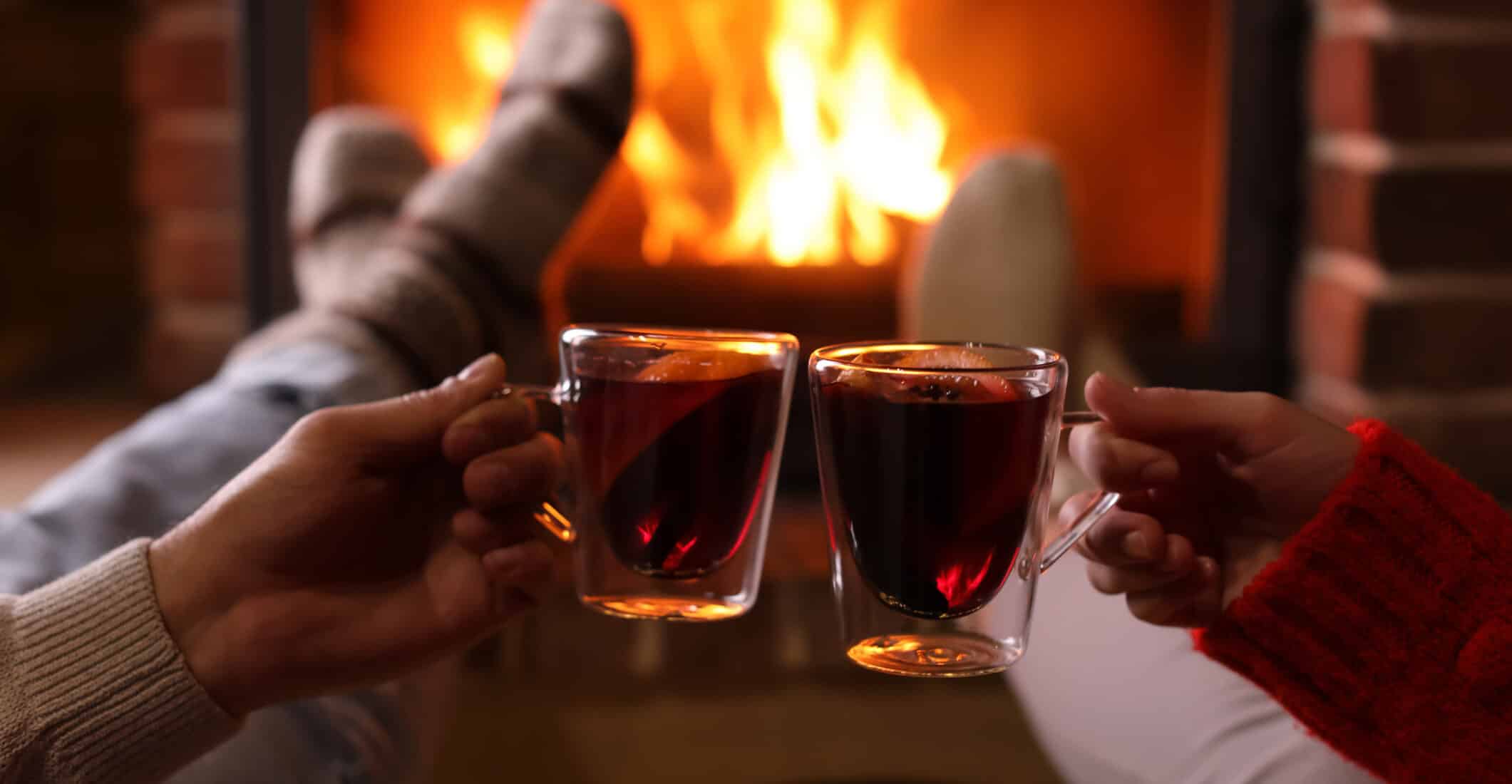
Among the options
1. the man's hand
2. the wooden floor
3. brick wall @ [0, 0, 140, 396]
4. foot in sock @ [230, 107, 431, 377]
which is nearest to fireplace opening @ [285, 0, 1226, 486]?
foot in sock @ [230, 107, 431, 377]

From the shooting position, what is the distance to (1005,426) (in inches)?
20.6

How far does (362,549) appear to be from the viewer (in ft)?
2.03

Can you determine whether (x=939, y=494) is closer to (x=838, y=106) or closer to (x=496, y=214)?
(x=496, y=214)

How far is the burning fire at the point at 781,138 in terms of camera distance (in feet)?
5.49

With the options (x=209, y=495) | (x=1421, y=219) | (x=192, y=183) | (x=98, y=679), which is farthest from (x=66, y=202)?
(x=1421, y=219)

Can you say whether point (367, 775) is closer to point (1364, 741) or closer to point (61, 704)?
point (61, 704)

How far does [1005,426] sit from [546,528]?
9.0 inches

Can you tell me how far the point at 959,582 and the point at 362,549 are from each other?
28 centimetres

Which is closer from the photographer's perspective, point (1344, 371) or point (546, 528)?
point (546, 528)

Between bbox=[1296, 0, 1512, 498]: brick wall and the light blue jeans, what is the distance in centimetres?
113

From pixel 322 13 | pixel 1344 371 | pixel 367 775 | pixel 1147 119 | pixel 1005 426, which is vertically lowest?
pixel 367 775

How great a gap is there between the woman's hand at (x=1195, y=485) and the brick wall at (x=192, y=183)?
1.44m

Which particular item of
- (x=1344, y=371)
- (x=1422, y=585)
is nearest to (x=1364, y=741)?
(x=1422, y=585)

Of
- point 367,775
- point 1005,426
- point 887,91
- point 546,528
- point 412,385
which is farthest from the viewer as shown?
point 887,91
